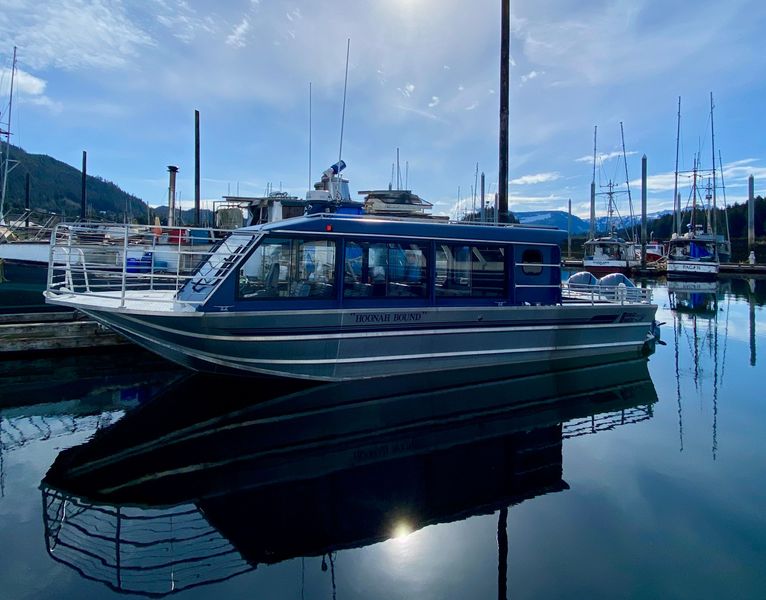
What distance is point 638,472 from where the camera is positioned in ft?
19.7

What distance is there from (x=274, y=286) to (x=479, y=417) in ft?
13.0

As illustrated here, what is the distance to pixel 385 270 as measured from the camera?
28.7 ft

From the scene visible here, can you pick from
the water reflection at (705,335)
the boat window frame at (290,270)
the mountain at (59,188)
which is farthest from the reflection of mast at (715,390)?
the mountain at (59,188)

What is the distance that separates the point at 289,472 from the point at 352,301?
341 cm

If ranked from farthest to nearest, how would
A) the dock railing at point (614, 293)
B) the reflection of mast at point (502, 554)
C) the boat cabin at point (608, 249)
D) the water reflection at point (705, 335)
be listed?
1. the boat cabin at point (608, 249)
2. the dock railing at point (614, 293)
3. the water reflection at point (705, 335)
4. the reflection of mast at point (502, 554)

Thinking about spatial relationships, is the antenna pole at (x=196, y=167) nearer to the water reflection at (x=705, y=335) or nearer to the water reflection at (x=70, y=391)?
the water reflection at (x=70, y=391)

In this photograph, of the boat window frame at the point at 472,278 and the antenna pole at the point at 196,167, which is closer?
the boat window frame at the point at 472,278

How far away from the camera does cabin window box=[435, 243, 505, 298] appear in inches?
366

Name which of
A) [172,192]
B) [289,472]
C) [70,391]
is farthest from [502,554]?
[172,192]

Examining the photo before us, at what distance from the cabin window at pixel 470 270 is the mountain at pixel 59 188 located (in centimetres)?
14524

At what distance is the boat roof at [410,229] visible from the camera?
26.8 ft

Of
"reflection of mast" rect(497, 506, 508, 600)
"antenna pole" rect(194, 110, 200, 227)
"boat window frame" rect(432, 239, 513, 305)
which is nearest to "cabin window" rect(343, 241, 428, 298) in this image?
"boat window frame" rect(432, 239, 513, 305)

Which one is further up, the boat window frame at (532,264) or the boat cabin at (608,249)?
the boat cabin at (608,249)

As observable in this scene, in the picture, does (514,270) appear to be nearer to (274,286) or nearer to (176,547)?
(274,286)
